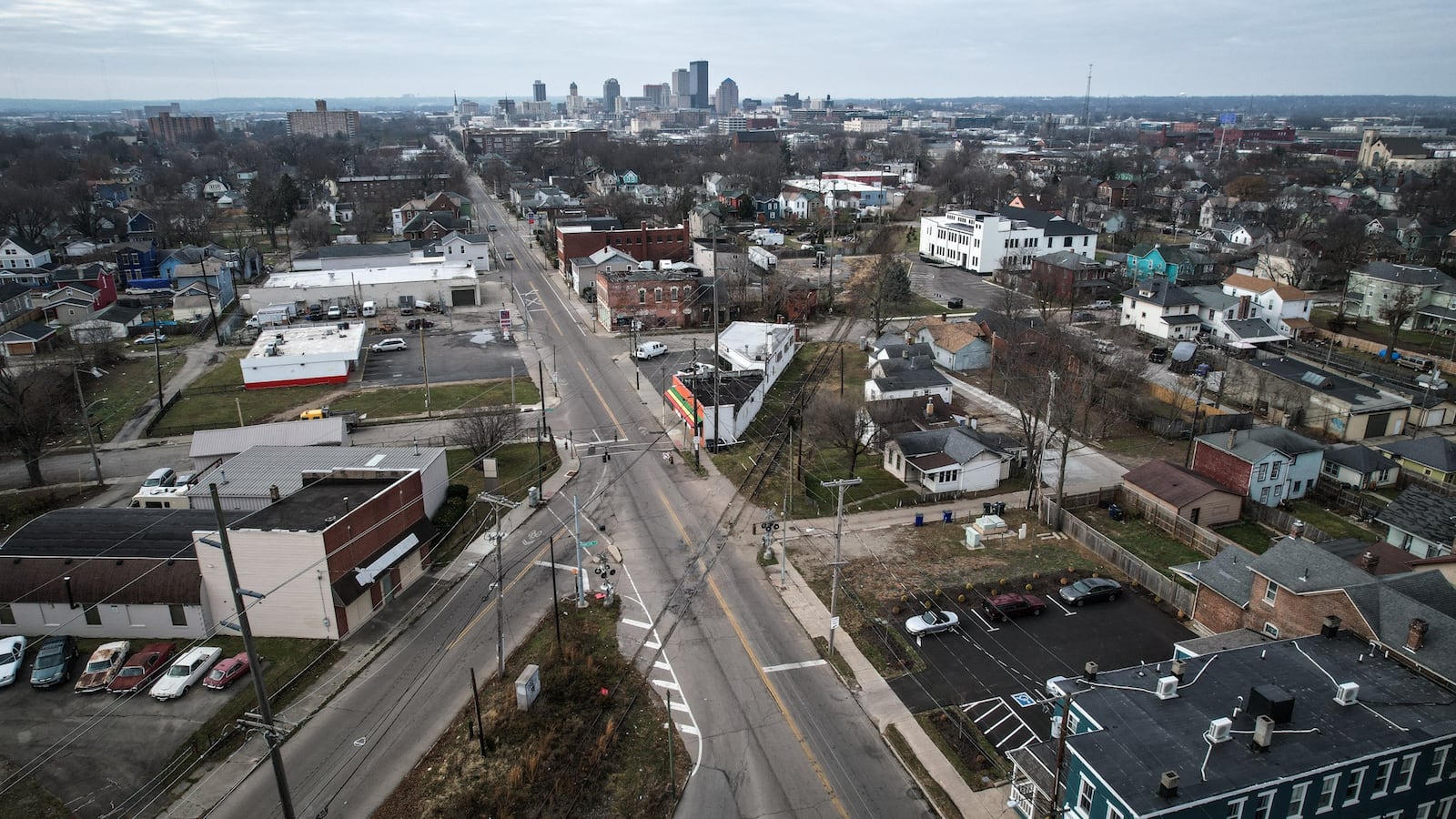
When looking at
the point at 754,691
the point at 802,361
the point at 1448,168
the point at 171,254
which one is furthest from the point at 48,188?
the point at 1448,168

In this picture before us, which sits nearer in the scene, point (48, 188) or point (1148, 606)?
point (1148, 606)

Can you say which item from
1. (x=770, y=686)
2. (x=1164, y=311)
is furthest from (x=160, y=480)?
(x=1164, y=311)

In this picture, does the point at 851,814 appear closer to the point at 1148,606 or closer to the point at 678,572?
the point at 678,572

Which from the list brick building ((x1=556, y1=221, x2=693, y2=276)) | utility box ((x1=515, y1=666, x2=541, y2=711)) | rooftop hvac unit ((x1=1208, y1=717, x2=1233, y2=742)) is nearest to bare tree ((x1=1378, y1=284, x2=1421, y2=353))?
rooftop hvac unit ((x1=1208, y1=717, x2=1233, y2=742))

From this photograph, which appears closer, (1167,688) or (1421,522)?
(1167,688)

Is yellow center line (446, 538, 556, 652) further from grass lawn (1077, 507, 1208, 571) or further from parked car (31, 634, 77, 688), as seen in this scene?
grass lawn (1077, 507, 1208, 571)

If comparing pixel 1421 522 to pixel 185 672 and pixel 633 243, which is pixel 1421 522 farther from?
pixel 633 243
